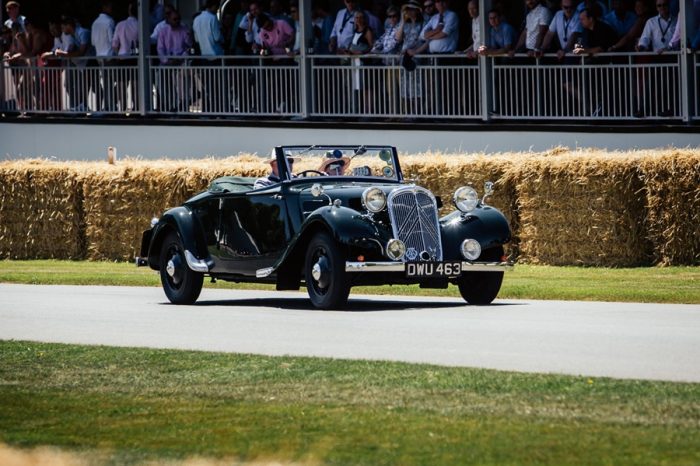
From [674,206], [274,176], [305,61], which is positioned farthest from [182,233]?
[305,61]

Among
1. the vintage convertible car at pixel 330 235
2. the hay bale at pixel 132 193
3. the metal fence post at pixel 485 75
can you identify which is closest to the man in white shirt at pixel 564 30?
the metal fence post at pixel 485 75

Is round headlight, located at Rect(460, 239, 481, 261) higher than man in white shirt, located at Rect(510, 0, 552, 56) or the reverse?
the reverse

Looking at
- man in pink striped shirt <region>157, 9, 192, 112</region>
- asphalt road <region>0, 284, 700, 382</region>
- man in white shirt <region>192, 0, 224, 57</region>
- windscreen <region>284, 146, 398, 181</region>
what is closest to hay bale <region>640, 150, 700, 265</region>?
windscreen <region>284, 146, 398, 181</region>

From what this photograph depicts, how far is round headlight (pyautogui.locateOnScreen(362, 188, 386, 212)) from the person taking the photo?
1452cm

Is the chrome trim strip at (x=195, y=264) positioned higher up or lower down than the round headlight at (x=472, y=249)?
lower down

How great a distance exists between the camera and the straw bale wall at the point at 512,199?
1888 cm

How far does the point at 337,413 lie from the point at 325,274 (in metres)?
5.68

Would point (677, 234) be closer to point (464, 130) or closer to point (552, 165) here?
point (552, 165)

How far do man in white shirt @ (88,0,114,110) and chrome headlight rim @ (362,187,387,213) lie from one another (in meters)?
14.3

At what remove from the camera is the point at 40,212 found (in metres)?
23.8

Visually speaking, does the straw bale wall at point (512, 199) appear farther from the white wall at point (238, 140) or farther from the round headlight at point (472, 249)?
the round headlight at point (472, 249)

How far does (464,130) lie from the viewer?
24.2m

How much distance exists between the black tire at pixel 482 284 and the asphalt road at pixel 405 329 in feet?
0.48

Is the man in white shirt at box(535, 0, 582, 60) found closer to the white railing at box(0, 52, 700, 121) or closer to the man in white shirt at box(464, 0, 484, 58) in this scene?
the white railing at box(0, 52, 700, 121)
